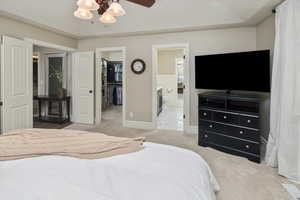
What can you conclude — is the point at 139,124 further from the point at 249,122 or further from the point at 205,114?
the point at 249,122

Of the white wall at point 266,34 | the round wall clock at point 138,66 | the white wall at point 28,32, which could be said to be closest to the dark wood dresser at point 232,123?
the white wall at point 266,34

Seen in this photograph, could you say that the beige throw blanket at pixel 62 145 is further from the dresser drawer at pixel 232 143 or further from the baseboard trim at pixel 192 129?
the baseboard trim at pixel 192 129

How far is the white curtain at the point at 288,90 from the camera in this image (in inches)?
93.1

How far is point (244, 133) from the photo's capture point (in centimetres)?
304

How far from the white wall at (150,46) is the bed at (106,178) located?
336 cm

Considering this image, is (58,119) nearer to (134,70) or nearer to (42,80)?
(42,80)

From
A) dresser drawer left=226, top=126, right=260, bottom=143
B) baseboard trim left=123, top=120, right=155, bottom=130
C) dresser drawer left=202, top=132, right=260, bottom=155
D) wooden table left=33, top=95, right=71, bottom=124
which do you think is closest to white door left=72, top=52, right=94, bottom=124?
wooden table left=33, top=95, right=71, bottom=124

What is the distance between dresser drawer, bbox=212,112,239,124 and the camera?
3143mm

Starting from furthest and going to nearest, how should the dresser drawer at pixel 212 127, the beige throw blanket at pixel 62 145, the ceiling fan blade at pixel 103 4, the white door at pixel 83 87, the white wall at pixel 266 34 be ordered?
the white door at pixel 83 87 < the dresser drawer at pixel 212 127 < the white wall at pixel 266 34 < the ceiling fan blade at pixel 103 4 < the beige throw blanket at pixel 62 145

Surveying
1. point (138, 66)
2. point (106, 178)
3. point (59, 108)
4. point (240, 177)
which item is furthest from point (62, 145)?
point (59, 108)

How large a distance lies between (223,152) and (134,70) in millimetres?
2888

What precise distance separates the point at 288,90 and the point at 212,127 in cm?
137

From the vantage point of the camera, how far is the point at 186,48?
4.43 meters

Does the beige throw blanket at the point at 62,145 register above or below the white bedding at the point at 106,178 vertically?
above
